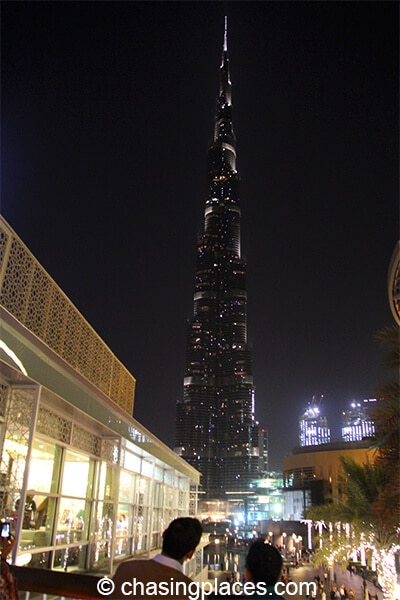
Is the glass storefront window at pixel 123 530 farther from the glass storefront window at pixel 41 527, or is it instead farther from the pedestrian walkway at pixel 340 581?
the pedestrian walkway at pixel 340 581

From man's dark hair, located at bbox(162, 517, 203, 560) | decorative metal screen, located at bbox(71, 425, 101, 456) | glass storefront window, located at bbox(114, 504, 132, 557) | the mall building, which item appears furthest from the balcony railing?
glass storefront window, located at bbox(114, 504, 132, 557)

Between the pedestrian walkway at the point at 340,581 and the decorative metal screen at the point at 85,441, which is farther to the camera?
the pedestrian walkway at the point at 340,581

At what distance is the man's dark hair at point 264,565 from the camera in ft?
7.29

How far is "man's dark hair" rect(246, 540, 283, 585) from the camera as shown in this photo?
2221mm

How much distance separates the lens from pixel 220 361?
153 m

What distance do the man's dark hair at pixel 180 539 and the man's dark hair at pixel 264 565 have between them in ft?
1.06

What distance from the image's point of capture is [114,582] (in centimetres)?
194

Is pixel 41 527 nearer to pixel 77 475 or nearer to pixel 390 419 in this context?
pixel 77 475

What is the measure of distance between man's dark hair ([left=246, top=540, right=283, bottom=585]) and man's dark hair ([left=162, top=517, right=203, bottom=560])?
1.06 ft

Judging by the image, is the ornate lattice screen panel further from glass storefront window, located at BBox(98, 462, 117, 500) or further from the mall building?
glass storefront window, located at BBox(98, 462, 117, 500)

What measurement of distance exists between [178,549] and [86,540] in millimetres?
6794

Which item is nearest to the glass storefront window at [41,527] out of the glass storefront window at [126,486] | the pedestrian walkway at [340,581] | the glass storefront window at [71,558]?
the glass storefront window at [71,558]

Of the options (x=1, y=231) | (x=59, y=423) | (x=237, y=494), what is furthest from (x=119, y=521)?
(x=237, y=494)

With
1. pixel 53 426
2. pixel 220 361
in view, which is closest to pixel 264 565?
pixel 53 426
